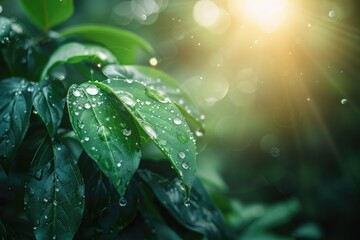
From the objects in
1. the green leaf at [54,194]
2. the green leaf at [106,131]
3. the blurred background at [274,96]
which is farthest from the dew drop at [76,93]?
the blurred background at [274,96]

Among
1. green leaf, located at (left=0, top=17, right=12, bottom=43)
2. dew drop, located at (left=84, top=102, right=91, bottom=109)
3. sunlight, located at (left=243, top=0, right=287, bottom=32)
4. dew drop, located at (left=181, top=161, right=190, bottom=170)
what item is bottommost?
green leaf, located at (left=0, top=17, right=12, bottom=43)

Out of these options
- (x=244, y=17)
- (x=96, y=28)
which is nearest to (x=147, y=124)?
(x=96, y=28)

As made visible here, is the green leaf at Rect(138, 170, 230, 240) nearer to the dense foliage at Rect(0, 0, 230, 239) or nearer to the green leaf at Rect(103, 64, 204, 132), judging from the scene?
the dense foliage at Rect(0, 0, 230, 239)

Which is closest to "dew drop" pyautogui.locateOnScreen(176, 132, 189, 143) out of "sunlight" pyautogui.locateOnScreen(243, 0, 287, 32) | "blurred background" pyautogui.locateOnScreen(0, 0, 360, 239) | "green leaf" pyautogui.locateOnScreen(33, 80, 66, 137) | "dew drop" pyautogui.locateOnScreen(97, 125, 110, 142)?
"dew drop" pyautogui.locateOnScreen(97, 125, 110, 142)

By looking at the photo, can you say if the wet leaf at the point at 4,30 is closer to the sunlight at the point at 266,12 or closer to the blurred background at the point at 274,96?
the blurred background at the point at 274,96

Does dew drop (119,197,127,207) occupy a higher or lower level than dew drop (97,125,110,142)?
lower

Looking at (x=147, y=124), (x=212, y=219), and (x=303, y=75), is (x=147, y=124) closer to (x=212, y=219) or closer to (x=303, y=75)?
(x=212, y=219)

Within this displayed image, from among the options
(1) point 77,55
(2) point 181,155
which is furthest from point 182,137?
(1) point 77,55

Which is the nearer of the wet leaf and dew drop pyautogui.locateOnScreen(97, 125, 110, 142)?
dew drop pyautogui.locateOnScreen(97, 125, 110, 142)
